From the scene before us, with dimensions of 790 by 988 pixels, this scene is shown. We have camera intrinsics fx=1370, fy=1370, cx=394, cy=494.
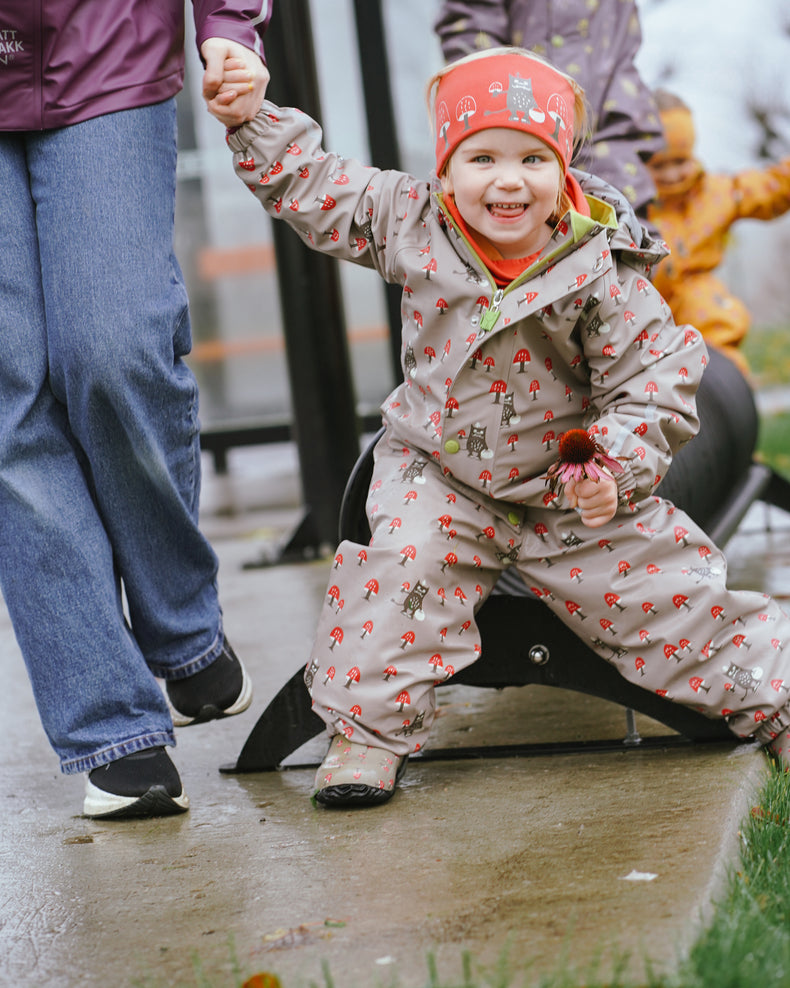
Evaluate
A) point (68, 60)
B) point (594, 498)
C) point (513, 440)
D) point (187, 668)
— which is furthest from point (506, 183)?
point (187, 668)

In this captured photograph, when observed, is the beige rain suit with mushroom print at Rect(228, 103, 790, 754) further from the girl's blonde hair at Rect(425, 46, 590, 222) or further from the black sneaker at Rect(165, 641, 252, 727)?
the black sneaker at Rect(165, 641, 252, 727)

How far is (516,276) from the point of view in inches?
94.9

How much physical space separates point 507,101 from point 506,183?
5.8 inches

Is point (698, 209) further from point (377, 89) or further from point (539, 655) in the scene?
point (539, 655)

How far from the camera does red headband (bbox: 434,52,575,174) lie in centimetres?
237

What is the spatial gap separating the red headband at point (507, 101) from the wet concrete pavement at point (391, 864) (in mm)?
1100

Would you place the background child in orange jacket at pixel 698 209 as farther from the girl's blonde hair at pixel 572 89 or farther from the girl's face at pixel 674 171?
the girl's blonde hair at pixel 572 89

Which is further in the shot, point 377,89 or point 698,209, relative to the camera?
point 377,89

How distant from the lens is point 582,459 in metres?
2.24

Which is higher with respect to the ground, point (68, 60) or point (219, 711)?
point (68, 60)

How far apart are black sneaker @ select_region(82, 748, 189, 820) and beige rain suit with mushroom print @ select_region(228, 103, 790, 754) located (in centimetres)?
29

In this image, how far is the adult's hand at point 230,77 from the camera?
2363 mm

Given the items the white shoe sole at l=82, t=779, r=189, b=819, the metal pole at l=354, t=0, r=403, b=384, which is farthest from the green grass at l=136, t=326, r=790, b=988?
the metal pole at l=354, t=0, r=403, b=384

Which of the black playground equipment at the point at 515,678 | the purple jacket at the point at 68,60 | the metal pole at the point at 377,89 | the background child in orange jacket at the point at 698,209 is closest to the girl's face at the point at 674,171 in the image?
the background child in orange jacket at the point at 698,209
